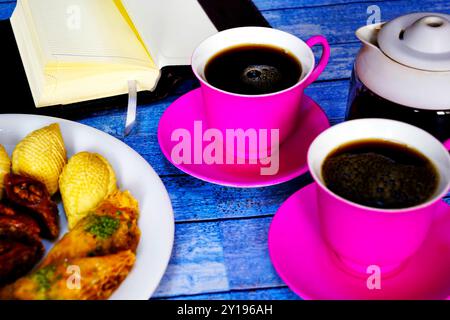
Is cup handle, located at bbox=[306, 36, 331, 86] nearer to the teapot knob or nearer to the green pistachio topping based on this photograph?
the teapot knob

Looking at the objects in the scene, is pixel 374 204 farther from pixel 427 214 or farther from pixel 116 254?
pixel 116 254

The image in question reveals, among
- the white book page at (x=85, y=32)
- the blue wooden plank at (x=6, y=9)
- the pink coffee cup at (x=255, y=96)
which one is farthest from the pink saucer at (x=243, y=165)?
the blue wooden plank at (x=6, y=9)

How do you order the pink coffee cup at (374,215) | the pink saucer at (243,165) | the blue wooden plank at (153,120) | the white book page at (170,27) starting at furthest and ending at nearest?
the white book page at (170,27) < the blue wooden plank at (153,120) < the pink saucer at (243,165) < the pink coffee cup at (374,215)

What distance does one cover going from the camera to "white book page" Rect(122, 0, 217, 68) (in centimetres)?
104

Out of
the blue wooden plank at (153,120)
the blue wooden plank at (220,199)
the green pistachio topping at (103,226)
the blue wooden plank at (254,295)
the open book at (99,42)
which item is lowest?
the blue wooden plank at (254,295)

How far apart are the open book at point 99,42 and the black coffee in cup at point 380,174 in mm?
447

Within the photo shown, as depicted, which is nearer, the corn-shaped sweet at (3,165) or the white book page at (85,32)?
the corn-shaped sweet at (3,165)

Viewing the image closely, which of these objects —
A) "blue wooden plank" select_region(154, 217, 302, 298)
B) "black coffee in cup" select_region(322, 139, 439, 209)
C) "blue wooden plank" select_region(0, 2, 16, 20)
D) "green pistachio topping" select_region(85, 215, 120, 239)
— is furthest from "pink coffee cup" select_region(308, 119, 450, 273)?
"blue wooden plank" select_region(0, 2, 16, 20)

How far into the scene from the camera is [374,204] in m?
0.63

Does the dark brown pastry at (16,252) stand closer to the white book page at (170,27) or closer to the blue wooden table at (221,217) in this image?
the blue wooden table at (221,217)

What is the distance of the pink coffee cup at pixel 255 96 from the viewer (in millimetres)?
780

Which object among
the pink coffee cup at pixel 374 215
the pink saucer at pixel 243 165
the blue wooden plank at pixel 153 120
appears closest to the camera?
the pink coffee cup at pixel 374 215

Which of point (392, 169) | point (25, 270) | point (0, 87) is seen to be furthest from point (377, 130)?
point (0, 87)
